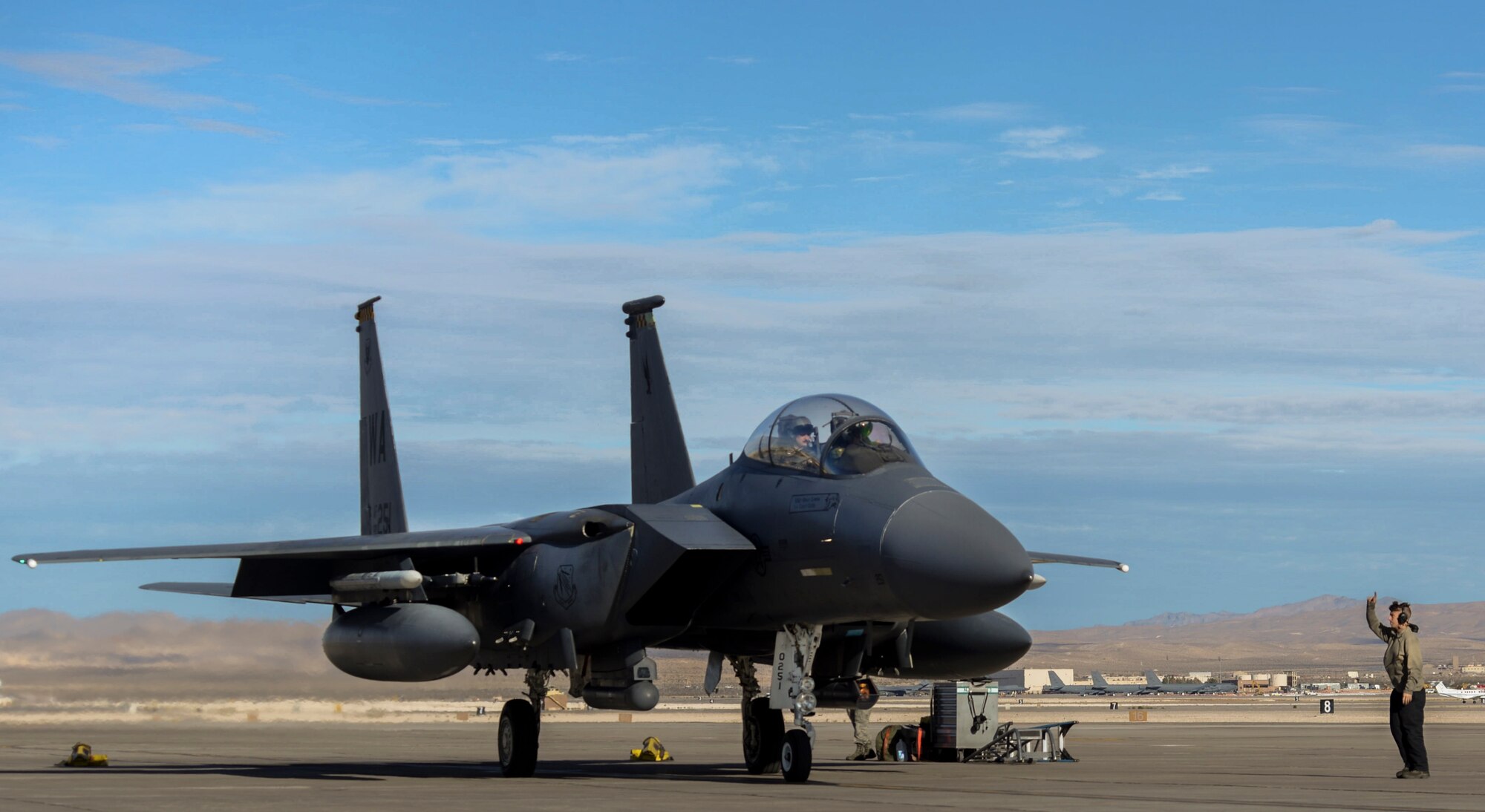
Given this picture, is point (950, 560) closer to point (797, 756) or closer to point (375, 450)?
point (797, 756)

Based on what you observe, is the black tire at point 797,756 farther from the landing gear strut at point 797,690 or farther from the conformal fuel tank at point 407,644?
the conformal fuel tank at point 407,644

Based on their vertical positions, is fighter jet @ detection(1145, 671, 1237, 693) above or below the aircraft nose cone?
below

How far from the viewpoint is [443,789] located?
1448 centimetres

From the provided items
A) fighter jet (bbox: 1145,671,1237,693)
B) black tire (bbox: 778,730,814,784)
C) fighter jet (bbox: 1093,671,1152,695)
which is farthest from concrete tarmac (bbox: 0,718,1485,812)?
fighter jet (bbox: 1145,671,1237,693)

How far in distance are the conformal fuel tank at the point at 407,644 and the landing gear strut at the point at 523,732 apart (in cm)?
98

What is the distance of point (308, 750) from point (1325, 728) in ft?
75.1

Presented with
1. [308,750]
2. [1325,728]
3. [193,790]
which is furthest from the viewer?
[1325,728]

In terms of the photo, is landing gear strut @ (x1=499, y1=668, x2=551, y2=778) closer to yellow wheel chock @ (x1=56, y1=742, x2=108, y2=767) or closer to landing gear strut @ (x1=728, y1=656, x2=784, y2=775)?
landing gear strut @ (x1=728, y1=656, x2=784, y2=775)

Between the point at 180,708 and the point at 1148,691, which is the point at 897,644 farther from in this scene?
the point at 1148,691

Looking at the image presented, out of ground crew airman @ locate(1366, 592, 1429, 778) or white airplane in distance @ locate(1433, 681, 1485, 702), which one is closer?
ground crew airman @ locate(1366, 592, 1429, 778)

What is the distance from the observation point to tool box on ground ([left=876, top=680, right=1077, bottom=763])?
21141mm

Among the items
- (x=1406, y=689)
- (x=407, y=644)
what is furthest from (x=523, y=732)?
(x=1406, y=689)

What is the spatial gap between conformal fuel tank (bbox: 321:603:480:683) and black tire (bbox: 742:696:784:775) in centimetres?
292

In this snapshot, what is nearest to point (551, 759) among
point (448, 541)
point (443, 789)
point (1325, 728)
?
point (448, 541)
